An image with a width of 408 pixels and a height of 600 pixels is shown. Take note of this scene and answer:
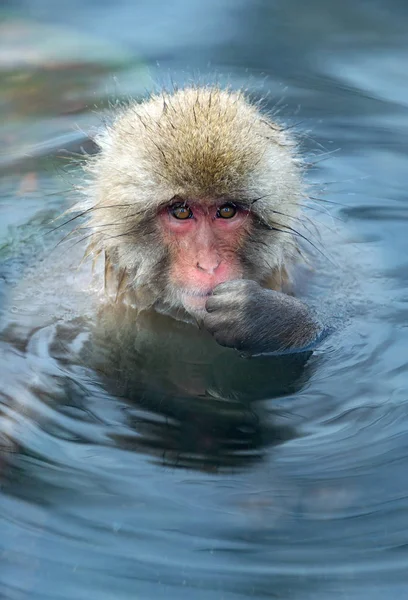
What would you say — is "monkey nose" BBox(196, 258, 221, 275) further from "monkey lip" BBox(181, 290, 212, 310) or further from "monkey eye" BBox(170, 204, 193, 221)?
"monkey eye" BBox(170, 204, 193, 221)

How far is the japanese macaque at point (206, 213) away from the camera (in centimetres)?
450

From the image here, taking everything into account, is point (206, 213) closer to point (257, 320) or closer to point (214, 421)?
point (257, 320)

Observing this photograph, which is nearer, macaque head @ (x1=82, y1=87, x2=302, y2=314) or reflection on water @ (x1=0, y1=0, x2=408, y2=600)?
reflection on water @ (x1=0, y1=0, x2=408, y2=600)

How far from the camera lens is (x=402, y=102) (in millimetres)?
7781

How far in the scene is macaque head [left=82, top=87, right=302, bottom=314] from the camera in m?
4.50

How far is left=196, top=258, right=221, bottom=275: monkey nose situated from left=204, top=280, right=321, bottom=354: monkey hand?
0.26 feet

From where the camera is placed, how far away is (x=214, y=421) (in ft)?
14.6

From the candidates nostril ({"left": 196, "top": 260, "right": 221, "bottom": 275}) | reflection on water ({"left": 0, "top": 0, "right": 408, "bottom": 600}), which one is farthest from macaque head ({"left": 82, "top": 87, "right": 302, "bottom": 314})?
reflection on water ({"left": 0, "top": 0, "right": 408, "bottom": 600})

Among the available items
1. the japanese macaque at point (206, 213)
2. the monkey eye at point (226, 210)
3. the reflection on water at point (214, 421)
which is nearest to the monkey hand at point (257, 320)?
the japanese macaque at point (206, 213)

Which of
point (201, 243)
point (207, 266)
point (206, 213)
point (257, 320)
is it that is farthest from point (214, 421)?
point (206, 213)

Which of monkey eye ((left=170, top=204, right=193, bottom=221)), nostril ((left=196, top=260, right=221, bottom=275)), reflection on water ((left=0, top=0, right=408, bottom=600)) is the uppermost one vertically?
monkey eye ((left=170, top=204, right=193, bottom=221))

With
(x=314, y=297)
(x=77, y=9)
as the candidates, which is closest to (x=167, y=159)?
(x=314, y=297)

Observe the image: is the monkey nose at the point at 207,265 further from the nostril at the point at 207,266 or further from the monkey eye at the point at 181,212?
the monkey eye at the point at 181,212

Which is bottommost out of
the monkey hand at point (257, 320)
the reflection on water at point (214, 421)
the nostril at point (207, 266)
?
the reflection on water at point (214, 421)
